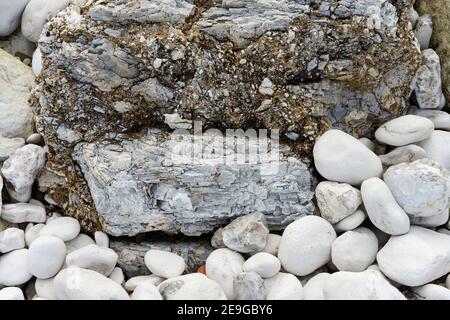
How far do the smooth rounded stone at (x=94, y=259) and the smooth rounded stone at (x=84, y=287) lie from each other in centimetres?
6

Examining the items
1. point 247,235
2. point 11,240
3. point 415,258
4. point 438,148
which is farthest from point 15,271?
point 438,148

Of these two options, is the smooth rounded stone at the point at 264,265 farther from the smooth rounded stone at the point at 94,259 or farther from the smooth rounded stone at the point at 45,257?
the smooth rounded stone at the point at 45,257

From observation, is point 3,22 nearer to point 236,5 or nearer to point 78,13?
point 78,13

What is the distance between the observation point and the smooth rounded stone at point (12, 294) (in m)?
1.61

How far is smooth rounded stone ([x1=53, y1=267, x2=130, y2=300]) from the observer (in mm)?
1561

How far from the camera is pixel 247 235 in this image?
5.62ft

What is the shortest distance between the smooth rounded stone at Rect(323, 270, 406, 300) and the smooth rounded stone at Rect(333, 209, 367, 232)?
19 cm

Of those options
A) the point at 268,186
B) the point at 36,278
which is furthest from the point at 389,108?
the point at 36,278

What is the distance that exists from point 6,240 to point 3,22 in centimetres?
88

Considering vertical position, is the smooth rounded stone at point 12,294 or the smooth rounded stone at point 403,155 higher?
the smooth rounded stone at point 403,155

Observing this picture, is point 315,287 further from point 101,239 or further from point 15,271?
point 15,271

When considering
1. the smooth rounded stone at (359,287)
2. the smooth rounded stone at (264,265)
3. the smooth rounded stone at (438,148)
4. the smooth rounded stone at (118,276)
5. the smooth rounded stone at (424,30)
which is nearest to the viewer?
the smooth rounded stone at (359,287)

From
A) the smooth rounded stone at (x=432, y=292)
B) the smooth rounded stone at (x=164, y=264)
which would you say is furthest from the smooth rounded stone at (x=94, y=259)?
the smooth rounded stone at (x=432, y=292)

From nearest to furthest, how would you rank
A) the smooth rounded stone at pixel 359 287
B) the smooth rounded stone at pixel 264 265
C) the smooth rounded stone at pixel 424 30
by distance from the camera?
1. the smooth rounded stone at pixel 359 287
2. the smooth rounded stone at pixel 264 265
3. the smooth rounded stone at pixel 424 30
